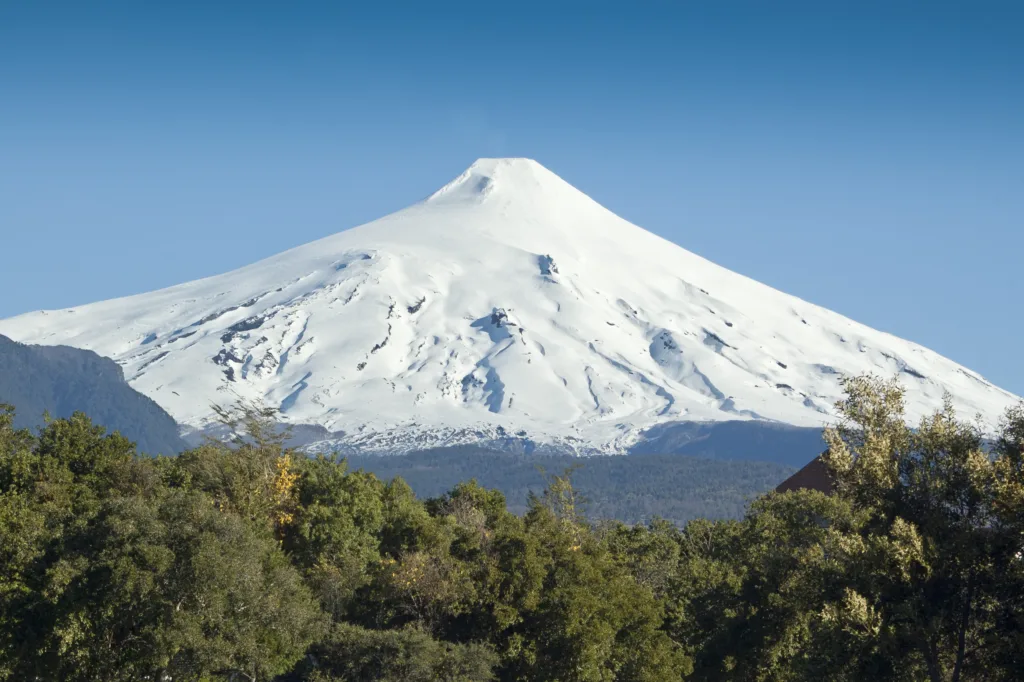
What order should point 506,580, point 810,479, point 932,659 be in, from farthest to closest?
1. point 810,479
2. point 506,580
3. point 932,659

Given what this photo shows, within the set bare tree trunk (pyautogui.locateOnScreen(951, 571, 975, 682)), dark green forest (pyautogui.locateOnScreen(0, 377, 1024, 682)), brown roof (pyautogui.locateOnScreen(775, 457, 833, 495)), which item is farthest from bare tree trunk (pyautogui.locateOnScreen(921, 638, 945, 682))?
brown roof (pyautogui.locateOnScreen(775, 457, 833, 495))

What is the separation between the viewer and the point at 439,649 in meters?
43.2

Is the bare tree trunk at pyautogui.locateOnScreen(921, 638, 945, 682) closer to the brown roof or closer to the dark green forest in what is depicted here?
the dark green forest

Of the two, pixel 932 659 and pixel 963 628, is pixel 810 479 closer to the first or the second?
pixel 963 628

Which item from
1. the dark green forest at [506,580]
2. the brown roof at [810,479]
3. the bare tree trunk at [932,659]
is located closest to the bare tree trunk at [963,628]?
the dark green forest at [506,580]

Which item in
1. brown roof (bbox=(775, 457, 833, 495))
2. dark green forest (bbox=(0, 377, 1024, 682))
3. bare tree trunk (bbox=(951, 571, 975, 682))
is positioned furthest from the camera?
brown roof (bbox=(775, 457, 833, 495))

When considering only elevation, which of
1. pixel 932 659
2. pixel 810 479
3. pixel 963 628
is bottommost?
pixel 810 479

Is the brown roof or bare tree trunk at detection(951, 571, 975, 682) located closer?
bare tree trunk at detection(951, 571, 975, 682)

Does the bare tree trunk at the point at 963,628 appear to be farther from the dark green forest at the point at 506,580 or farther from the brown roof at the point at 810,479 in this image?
the brown roof at the point at 810,479

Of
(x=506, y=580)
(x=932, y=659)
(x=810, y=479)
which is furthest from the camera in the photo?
(x=810, y=479)

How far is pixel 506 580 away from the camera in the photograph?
46094mm

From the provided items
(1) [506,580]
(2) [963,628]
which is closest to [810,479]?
(1) [506,580]

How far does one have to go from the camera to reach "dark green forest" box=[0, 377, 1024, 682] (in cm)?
3231

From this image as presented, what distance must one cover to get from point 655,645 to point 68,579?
59.7ft
